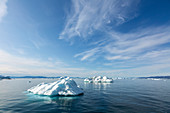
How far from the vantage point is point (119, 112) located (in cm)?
1306

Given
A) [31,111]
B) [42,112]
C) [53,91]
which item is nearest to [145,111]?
[42,112]

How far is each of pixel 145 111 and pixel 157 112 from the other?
5.36 ft

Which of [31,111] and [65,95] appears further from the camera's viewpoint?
[65,95]

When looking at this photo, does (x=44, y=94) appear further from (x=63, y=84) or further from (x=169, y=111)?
(x=169, y=111)

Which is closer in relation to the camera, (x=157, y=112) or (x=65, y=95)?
(x=157, y=112)

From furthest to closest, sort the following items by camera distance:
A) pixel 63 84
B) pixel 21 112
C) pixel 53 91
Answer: pixel 63 84
pixel 53 91
pixel 21 112

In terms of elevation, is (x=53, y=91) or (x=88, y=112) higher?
(x=53, y=91)

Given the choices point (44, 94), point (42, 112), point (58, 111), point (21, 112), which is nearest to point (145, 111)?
point (58, 111)

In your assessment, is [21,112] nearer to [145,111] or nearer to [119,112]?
[119,112]

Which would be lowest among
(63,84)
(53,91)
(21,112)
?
(21,112)

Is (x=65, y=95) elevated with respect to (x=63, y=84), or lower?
lower

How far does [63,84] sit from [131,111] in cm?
1972

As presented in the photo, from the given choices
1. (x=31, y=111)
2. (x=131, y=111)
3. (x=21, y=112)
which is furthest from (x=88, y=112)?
(x=21, y=112)

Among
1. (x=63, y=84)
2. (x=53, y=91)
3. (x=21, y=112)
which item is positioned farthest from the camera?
(x=63, y=84)
